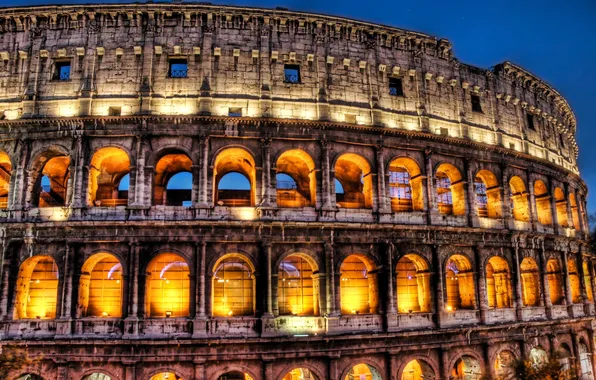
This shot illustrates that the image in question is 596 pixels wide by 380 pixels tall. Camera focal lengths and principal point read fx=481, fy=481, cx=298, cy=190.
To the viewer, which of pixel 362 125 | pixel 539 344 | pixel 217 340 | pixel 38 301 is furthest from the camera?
pixel 539 344

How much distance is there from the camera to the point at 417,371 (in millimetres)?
20328

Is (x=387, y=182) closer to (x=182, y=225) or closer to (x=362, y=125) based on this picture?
(x=362, y=125)

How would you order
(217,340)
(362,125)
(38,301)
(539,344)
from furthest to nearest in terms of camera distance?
1. (539,344)
2. (362,125)
3. (38,301)
4. (217,340)

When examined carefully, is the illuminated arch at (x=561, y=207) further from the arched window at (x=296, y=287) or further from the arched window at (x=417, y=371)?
the arched window at (x=296, y=287)

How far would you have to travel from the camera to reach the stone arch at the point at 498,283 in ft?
72.9

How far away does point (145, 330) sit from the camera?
17.3 meters

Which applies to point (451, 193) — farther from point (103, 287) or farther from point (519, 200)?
point (103, 287)

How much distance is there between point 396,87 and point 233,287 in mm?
11361

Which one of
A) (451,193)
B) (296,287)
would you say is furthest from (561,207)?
(296,287)

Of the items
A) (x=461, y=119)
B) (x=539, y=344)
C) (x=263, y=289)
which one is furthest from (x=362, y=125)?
(x=539, y=344)

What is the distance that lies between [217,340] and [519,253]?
47.9ft

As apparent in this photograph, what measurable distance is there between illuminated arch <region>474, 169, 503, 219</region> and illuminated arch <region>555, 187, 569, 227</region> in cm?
577

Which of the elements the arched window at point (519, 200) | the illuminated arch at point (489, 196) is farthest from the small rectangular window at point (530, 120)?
the illuminated arch at point (489, 196)

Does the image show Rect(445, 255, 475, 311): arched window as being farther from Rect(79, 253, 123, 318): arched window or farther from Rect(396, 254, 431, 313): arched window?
Rect(79, 253, 123, 318): arched window
